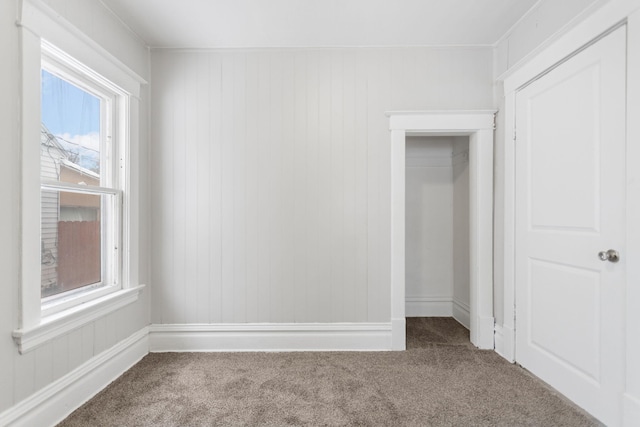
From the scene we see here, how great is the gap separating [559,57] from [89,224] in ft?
10.5

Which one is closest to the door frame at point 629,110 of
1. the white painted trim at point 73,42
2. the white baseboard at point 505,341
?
the white baseboard at point 505,341

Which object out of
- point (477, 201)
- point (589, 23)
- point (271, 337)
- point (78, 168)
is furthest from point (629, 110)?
point (78, 168)

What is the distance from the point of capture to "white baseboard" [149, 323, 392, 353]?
8.85ft

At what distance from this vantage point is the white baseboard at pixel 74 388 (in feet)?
5.22

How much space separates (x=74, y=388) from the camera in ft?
6.24

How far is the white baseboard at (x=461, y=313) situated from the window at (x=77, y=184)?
3.11m

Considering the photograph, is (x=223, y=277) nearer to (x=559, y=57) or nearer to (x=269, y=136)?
(x=269, y=136)

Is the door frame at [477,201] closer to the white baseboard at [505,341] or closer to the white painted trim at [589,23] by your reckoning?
the white baseboard at [505,341]

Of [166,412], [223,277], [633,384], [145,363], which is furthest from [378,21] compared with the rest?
[145,363]

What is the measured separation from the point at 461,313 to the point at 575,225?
176 centimetres

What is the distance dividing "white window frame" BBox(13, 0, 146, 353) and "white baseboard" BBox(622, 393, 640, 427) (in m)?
2.92

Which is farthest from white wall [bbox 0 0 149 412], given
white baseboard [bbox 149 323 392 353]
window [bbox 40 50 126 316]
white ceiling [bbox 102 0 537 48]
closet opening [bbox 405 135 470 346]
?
closet opening [bbox 405 135 470 346]

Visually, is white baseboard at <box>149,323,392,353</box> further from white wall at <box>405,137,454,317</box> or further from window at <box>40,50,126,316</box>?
white wall at <box>405,137,454,317</box>

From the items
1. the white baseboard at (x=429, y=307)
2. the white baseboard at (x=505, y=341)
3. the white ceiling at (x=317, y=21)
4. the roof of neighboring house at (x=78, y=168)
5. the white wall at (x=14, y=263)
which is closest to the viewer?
the white wall at (x=14, y=263)
